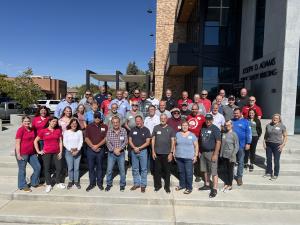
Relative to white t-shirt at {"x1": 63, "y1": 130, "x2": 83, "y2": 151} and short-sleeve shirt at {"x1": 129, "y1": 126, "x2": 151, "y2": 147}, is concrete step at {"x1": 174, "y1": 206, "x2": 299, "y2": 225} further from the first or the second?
white t-shirt at {"x1": 63, "y1": 130, "x2": 83, "y2": 151}

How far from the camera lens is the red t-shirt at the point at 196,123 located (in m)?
6.73

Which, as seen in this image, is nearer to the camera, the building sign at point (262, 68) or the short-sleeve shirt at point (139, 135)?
the short-sleeve shirt at point (139, 135)

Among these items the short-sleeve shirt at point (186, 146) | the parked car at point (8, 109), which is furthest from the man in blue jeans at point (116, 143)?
the parked car at point (8, 109)

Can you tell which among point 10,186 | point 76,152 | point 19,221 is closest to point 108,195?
point 76,152

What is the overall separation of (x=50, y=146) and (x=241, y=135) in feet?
14.4

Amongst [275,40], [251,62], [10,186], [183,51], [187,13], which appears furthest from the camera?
[187,13]

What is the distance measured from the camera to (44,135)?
6.32 metres

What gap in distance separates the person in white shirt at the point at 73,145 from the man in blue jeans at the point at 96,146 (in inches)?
8.7

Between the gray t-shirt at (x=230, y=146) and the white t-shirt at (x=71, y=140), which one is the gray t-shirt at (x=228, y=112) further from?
the white t-shirt at (x=71, y=140)

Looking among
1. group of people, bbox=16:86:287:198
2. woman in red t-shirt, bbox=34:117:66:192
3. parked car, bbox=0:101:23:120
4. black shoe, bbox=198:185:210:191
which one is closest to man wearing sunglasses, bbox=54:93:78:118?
group of people, bbox=16:86:287:198

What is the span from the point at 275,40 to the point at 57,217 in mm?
10945

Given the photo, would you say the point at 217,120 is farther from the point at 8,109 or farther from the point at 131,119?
the point at 8,109

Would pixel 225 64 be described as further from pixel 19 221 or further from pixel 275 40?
pixel 19 221

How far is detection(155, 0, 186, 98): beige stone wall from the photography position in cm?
2405
